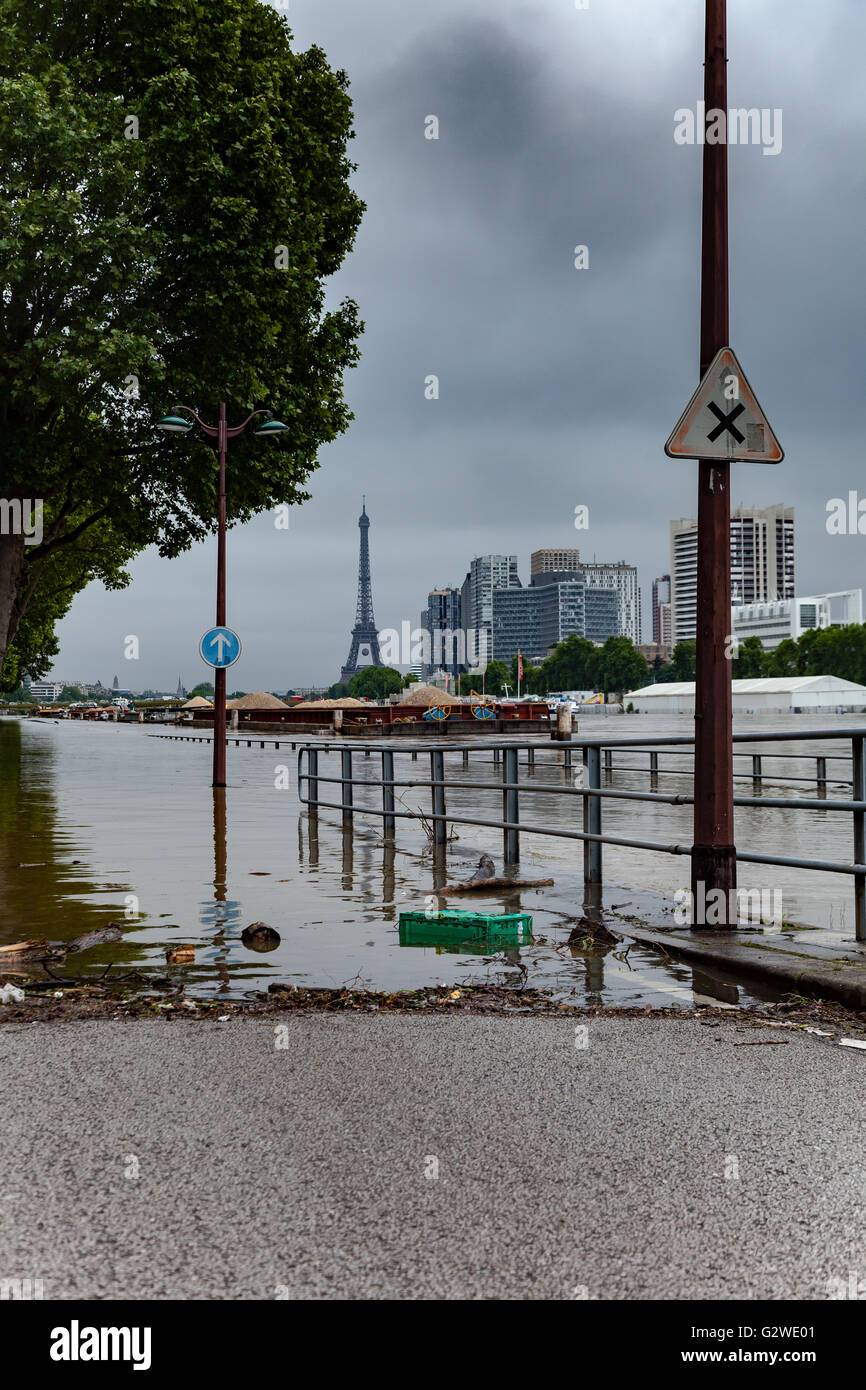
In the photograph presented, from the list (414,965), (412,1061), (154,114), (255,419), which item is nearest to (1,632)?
(255,419)

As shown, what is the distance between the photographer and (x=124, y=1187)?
332cm

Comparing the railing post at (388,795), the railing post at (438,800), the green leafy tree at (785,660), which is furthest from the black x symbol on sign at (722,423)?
the green leafy tree at (785,660)

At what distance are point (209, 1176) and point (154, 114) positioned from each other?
828 inches

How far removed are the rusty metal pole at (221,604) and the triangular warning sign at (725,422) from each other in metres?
15.5

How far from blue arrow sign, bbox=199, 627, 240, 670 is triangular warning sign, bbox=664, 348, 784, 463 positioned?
589 inches

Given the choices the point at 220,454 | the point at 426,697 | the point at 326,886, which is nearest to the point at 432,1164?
the point at 326,886

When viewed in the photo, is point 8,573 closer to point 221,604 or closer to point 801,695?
point 221,604

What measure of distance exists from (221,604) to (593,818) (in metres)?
16.4

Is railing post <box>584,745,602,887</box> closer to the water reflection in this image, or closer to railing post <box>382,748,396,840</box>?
the water reflection

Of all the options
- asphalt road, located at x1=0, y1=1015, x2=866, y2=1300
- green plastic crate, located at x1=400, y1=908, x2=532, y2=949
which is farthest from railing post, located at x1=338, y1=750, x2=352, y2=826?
asphalt road, located at x1=0, y1=1015, x2=866, y2=1300

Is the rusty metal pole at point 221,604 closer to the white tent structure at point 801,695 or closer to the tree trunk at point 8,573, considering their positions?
the tree trunk at point 8,573

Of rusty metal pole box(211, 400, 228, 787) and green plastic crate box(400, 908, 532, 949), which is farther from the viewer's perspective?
rusty metal pole box(211, 400, 228, 787)

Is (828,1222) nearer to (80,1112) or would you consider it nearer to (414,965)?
(80,1112)

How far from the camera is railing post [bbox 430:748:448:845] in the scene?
40.2ft
